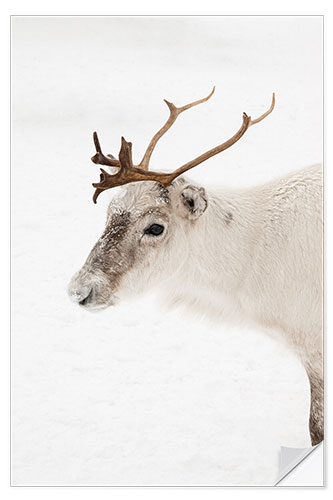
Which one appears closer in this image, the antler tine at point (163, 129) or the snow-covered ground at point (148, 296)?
the antler tine at point (163, 129)

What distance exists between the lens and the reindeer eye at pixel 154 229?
8.53 ft

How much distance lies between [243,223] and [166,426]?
0.95m

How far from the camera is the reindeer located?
2555 mm

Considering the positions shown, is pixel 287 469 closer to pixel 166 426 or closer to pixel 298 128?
pixel 166 426

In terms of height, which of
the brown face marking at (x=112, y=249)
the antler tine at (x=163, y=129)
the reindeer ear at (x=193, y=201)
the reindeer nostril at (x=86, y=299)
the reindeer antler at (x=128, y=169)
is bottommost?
the reindeer nostril at (x=86, y=299)

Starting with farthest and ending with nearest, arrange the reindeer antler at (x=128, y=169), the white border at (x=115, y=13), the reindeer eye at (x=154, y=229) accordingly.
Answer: the white border at (x=115, y=13)
the reindeer eye at (x=154, y=229)
the reindeer antler at (x=128, y=169)

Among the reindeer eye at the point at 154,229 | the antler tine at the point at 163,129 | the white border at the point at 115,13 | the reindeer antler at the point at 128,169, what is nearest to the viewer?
the reindeer antler at the point at 128,169

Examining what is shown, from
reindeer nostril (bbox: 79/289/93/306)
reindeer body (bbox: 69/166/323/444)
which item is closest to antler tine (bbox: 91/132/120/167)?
reindeer body (bbox: 69/166/323/444)

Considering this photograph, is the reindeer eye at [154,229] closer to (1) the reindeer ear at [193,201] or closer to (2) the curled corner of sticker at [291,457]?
(1) the reindeer ear at [193,201]

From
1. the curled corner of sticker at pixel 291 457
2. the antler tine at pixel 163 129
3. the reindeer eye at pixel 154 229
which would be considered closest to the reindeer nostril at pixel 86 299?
the reindeer eye at pixel 154 229

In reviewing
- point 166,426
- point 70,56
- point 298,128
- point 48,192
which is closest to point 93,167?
point 48,192

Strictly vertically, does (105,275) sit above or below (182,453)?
above

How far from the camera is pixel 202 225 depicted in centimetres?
270

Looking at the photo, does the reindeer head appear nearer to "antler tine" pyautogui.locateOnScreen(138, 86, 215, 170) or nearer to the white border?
"antler tine" pyautogui.locateOnScreen(138, 86, 215, 170)
